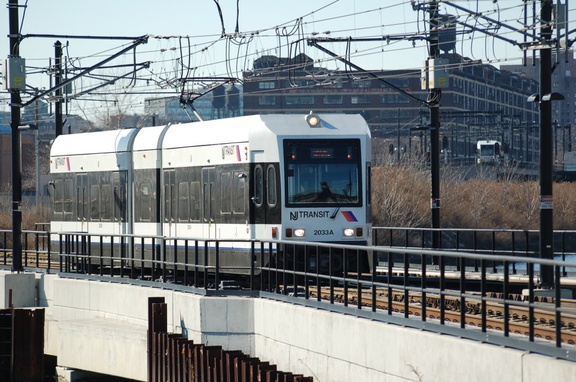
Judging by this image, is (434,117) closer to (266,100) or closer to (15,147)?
(15,147)

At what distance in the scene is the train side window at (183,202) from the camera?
2648 cm

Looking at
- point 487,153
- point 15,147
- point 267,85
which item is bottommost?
point 15,147

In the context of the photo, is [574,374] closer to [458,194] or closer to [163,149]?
[163,149]

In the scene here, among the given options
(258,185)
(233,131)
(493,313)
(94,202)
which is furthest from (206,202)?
(493,313)

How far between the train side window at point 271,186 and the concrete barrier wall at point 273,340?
2.97 metres

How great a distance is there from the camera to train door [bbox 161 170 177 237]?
27.2 m

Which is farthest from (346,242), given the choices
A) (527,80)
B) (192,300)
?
(527,80)

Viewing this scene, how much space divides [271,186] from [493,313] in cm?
712

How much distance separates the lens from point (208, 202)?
25500 mm

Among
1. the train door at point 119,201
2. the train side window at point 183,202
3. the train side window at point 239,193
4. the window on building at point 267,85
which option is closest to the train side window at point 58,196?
the train door at point 119,201

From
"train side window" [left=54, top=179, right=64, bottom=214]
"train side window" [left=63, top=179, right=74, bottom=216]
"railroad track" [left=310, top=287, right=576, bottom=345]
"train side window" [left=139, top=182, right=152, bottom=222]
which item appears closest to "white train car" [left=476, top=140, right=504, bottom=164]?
"train side window" [left=54, top=179, right=64, bottom=214]

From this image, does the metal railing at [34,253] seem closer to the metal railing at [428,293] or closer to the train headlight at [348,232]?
the metal railing at [428,293]

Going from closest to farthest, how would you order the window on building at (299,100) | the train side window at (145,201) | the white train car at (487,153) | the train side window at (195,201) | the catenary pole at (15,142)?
1. the train side window at (195,201)
2. the train side window at (145,201)
3. the catenary pole at (15,142)
4. the white train car at (487,153)
5. the window on building at (299,100)

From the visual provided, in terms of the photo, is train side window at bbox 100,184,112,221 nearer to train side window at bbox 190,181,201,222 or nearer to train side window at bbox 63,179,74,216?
train side window at bbox 63,179,74,216
